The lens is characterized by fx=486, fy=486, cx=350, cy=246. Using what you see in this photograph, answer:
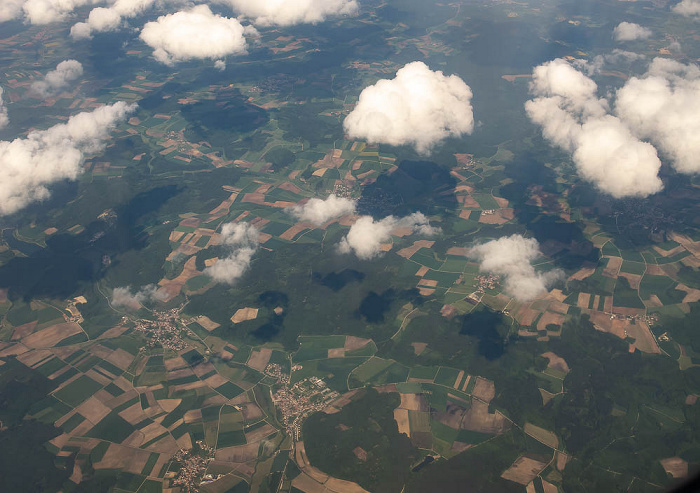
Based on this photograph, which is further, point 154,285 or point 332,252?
point 332,252

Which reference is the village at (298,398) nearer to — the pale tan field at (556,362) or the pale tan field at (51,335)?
the pale tan field at (556,362)

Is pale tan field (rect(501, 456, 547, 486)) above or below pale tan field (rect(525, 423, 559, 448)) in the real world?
below

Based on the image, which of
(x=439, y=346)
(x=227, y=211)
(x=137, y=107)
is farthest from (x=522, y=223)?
(x=137, y=107)

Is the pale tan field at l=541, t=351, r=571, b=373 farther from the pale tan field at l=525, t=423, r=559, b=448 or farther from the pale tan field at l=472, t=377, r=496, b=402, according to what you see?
the pale tan field at l=525, t=423, r=559, b=448

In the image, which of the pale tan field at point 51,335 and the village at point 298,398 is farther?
the pale tan field at point 51,335

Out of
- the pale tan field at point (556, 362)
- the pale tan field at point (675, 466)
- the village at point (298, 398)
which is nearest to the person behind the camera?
the pale tan field at point (675, 466)

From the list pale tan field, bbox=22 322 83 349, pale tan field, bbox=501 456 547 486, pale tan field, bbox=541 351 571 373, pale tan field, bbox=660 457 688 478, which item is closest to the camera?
pale tan field, bbox=660 457 688 478

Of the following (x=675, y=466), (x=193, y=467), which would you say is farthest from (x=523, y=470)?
(x=193, y=467)

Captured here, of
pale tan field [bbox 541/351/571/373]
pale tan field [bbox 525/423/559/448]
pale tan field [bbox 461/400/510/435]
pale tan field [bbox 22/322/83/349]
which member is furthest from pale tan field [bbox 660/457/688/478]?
pale tan field [bbox 22/322/83/349]

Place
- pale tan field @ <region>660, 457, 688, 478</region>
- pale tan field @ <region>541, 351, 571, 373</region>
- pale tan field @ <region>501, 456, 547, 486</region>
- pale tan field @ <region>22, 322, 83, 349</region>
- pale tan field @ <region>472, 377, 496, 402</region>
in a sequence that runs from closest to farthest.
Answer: pale tan field @ <region>660, 457, 688, 478</region> → pale tan field @ <region>501, 456, 547, 486</region> → pale tan field @ <region>472, 377, 496, 402</region> → pale tan field @ <region>541, 351, 571, 373</region> → pale tan field @ <region>22, 322, 83, 349</region>

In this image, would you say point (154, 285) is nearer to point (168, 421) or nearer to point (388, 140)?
point (168, 421)

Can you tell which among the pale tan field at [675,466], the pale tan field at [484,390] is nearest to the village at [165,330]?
the pale tan field at [484,390]
